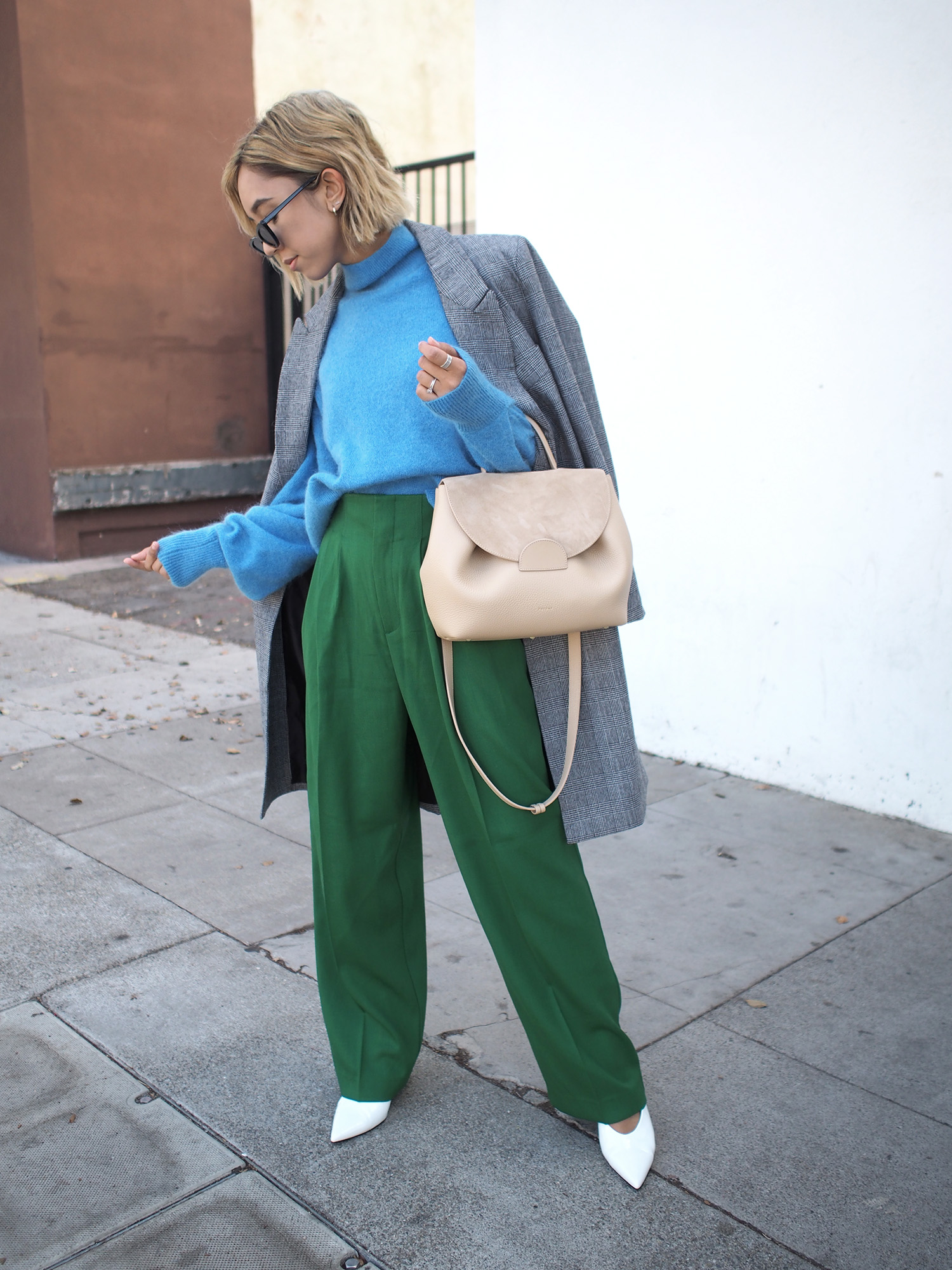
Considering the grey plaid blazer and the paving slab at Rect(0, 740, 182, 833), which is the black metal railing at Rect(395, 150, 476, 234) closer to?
the paving slab at Rect(0, 740, 182, 833)

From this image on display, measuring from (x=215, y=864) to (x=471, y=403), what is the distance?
232 cm

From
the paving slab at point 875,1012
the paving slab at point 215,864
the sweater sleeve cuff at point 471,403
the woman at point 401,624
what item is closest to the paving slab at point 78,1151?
the woman at point 401,624

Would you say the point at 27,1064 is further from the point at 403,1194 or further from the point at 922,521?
the point at 922,521

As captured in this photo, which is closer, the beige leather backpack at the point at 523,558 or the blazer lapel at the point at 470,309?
the beige leather backpack at the point at 523,558

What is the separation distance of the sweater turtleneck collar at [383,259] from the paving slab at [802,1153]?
178 cm

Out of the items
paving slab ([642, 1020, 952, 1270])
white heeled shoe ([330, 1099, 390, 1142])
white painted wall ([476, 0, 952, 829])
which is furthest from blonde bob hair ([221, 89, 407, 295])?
white painted wall ([476, 0, 952, 829])

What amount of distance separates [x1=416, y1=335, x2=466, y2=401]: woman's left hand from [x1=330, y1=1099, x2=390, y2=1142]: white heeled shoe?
1.45 metres

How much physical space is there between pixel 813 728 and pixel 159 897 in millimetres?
2314

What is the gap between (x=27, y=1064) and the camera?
2.55 meters

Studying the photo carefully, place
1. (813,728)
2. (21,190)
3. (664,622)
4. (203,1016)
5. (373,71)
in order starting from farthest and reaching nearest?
(373,71)
(21,190)
(664,622)
(813,728)
(203,1016)

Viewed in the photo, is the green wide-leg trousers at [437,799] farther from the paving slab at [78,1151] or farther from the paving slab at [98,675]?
the paving slab at [98,675]

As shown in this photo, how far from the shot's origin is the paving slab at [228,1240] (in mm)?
1964

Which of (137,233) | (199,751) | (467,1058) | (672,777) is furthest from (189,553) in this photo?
(137,233)

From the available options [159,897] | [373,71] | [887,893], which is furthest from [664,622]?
[373,71]
